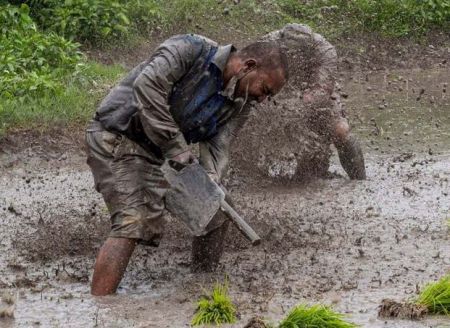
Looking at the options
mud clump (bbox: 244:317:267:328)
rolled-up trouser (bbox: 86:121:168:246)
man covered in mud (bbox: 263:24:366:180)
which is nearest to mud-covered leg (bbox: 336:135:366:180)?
man covered in mud (bbox: 263:24:366:180)

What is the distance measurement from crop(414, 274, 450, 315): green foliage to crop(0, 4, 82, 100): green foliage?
5.49 m

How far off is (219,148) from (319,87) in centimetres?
301

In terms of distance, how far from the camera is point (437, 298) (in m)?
5.73

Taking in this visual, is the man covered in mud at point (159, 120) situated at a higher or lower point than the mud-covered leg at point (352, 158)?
higher

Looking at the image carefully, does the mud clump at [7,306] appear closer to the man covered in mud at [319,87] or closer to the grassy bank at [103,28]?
the man covered in mud at [319,87]

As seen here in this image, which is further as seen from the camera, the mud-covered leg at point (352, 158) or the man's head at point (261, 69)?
the mud-covered leg at point (352, 158)

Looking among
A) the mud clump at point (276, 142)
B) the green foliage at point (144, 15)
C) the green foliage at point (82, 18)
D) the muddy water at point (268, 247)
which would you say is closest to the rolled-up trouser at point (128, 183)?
the muddy water at point (268, 247)

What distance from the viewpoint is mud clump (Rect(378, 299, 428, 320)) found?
5.68 meters

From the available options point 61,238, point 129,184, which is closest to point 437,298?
point 129,184

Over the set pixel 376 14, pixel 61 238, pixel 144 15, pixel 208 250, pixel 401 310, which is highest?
pixel 401 310

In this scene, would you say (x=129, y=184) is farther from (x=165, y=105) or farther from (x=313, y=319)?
(x=313, y=319)

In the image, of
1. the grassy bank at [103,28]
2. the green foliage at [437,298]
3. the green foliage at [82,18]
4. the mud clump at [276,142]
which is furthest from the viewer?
the green foliage at [82,18]

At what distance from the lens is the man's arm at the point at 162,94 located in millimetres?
5824

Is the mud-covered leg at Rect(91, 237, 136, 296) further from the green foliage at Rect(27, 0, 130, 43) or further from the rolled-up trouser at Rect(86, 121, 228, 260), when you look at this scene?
the green foliage at Rect(27, 0, 130, 43)
